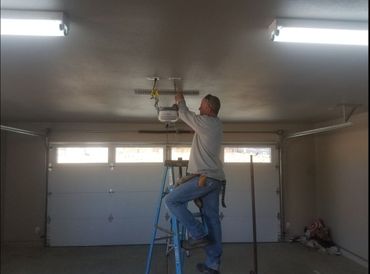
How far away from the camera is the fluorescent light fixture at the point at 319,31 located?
184 cm

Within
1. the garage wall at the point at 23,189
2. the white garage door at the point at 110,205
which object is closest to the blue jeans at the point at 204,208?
the white garage door at the point at 110,205

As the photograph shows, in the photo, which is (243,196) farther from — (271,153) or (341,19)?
(341,19)

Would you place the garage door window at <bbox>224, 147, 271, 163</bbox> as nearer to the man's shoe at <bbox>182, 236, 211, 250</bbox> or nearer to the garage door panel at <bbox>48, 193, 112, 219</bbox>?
the garage door panel at <bbox>48, 193, 112, 219</bbox>

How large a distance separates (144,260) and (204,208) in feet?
10.2

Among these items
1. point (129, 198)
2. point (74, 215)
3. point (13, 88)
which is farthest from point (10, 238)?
point (13, 88)

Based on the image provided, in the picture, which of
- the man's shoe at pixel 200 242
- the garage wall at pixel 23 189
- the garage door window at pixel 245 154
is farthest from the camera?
the garage door window at pixel 245 154

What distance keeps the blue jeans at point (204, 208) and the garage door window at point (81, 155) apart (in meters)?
4.19

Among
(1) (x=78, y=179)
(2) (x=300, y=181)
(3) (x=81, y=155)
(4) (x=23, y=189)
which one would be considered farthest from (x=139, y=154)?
(2) (x=300, y=181)

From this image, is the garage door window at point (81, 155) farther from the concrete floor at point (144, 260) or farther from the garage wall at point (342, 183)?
the garage wall at point (342, 183)

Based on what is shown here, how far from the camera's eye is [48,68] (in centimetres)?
277

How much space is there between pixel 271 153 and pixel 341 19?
525 cm

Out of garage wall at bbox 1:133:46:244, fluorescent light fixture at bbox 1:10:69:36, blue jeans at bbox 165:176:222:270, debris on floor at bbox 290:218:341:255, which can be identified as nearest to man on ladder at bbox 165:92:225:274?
blue jeans at bbox 165:176:222:270

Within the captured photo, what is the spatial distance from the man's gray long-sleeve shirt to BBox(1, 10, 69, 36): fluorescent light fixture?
3.70 feet

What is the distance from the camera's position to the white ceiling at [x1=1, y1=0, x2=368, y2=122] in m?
1.73
